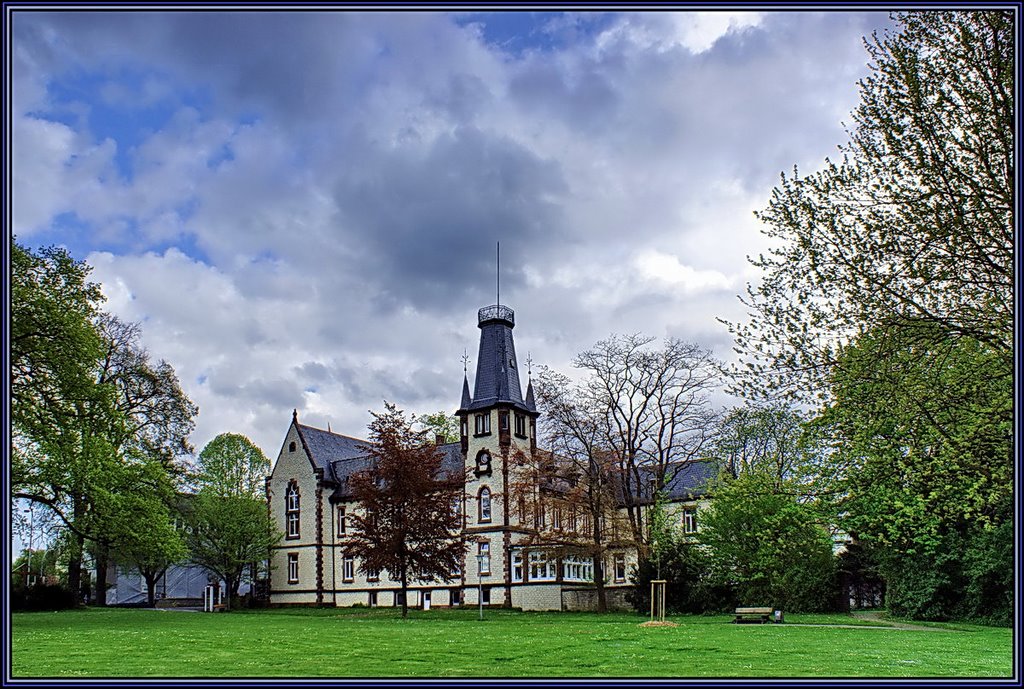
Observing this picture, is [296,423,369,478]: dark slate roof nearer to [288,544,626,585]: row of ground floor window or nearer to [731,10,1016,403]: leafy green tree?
[288,544,626,585]: row of ground floor window

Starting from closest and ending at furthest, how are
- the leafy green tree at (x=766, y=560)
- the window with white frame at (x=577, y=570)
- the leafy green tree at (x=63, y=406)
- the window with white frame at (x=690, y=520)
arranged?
1. the leafy green tree at (x=63, y=406)
2. the leafy green tree at (x=766, y=560)
3. the window with white frame at (x=577, y=570)
4. the window with white frame at (x=690, y=520)

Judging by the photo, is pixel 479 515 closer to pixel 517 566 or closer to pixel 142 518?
pixel 517 566

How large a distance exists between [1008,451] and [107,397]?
24494mm

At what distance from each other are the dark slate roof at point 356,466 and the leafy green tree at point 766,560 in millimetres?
15420

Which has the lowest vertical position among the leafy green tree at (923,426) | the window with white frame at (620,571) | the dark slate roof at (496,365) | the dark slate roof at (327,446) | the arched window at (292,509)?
the window with white frame at (620,571)

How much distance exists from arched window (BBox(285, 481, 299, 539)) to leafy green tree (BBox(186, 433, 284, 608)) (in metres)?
1.09

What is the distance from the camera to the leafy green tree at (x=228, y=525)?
44.1 m

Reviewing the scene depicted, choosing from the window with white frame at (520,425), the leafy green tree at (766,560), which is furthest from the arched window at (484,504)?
the leafy green tree at (766,560)

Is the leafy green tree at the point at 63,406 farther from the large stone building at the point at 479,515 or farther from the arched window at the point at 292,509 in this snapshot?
the arched window at the point at 292,509

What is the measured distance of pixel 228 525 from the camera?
44.1 metres

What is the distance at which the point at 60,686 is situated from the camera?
33.5 feet

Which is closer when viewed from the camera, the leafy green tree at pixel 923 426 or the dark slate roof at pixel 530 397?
the leafy green tree at pixel 923 426

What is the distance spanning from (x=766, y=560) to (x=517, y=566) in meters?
14.2

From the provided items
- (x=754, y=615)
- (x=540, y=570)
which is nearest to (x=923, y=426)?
(x=754, y=615)
